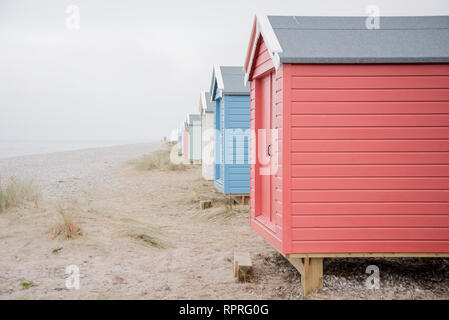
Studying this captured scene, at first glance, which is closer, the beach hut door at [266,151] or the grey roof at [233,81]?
the beach hut door at [266,151]

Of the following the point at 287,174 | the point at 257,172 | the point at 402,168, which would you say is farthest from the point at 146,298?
the point at 402,168

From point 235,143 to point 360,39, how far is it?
21.4 ft

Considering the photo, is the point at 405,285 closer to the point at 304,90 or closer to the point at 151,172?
the point at 304,90

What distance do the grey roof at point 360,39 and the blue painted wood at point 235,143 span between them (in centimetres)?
568

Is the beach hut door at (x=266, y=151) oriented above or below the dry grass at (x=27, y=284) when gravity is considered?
above

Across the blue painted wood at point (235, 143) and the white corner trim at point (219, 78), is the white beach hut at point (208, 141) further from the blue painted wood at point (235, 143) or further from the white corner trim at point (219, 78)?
the blue painted wood at point (235, 143)

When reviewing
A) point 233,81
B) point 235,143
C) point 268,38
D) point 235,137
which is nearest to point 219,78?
point 233,81

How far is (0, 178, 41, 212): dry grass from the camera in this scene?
30.8 feet

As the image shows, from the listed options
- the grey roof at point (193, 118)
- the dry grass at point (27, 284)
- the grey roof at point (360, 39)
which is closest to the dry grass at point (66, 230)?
the dry grass at point (27, 284)

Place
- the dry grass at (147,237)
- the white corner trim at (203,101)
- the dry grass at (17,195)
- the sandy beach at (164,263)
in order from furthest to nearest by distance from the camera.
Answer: the white corner trim at (203,101)
the dry grass at (17,195)
the dry grass at (147,237)
the sandy beach at (164,263)

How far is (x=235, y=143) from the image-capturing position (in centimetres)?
1178

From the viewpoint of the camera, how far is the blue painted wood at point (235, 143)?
38.2 ft

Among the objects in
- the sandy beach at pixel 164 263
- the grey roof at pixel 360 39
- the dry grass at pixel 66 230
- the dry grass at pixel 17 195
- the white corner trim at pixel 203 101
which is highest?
the white corner trim at pixel 203 101

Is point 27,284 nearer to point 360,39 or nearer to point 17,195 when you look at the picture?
A: point 17,195
